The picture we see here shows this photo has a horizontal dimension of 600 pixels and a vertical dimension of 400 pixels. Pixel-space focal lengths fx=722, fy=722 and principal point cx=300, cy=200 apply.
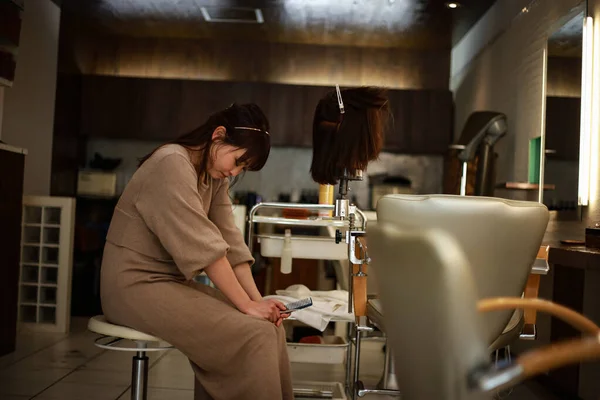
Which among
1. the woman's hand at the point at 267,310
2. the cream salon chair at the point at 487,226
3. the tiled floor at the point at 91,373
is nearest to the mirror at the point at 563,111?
the tiled floor at the point at 91,373

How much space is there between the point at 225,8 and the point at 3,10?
88.9 inches

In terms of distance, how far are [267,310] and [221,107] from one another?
16.5ft

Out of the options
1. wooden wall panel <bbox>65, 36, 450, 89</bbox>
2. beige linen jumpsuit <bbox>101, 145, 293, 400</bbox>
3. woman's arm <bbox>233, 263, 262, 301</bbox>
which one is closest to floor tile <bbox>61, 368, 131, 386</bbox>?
woman's arm <bbox>233, 263, 262, 301</bbox>

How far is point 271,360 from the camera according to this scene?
216 cm

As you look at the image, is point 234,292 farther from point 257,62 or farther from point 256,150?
point 257,62

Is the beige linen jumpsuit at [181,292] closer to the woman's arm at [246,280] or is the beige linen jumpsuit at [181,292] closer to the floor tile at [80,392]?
the woman's arm at [246,280]

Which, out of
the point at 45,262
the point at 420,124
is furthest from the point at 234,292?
the point at 420,124

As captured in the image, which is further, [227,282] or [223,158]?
[223,158]

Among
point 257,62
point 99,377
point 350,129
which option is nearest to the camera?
point 350,129

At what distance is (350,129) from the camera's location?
9.40ft

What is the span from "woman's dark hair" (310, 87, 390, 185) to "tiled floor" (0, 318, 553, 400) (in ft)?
4.79

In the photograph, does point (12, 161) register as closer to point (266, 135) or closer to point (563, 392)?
point (266, 135)

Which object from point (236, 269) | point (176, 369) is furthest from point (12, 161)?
point (236, 269)

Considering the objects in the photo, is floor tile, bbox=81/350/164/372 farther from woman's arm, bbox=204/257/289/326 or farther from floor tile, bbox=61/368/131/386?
woman's arm, bbox=204/257/289/326
